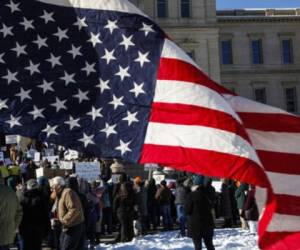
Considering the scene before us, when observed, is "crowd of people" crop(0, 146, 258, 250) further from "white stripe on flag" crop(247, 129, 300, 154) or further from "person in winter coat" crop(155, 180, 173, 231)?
"white stripe on flag" crop(247, 129, 300, 154)

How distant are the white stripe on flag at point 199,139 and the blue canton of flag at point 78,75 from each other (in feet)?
0.46

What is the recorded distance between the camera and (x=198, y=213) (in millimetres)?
10016

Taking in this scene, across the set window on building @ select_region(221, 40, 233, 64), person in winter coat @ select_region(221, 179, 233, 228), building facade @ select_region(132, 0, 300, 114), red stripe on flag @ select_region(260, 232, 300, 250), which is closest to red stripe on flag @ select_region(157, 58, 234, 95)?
red stripe on flag @ select_region(260, 232, 300, 250)

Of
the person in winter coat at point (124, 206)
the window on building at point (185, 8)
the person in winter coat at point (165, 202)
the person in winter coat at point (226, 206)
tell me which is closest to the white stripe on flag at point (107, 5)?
the person in winter coat at point (124, 206)

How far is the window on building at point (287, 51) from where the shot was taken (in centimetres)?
6197

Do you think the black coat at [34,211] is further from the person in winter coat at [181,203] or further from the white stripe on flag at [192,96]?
Answer: the person in winter coat at [181,203]

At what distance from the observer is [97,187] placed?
1464cm

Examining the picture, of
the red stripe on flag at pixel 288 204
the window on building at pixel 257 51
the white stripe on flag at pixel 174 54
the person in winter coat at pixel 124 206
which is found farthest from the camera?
the window on building at pixel 257 51

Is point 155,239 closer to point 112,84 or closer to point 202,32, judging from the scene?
point 112,84

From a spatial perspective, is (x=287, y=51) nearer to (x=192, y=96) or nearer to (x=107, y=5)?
(x=107, y=5)

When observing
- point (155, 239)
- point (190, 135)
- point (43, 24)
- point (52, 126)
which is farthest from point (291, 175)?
point (155, 239)

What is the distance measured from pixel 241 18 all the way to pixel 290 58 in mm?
6111

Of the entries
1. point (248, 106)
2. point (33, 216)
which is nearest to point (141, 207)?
point (33, 216)

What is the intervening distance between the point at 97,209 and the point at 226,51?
4943 cm
